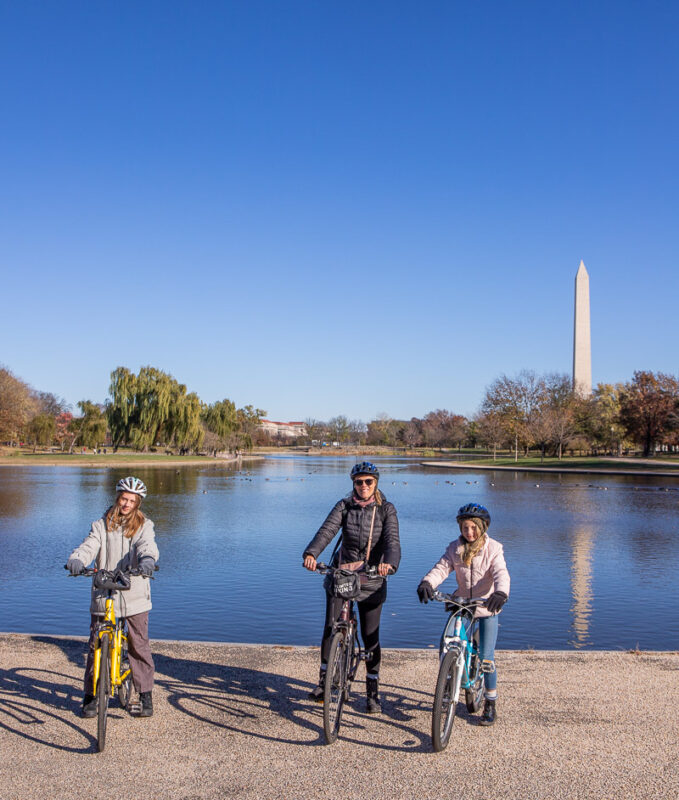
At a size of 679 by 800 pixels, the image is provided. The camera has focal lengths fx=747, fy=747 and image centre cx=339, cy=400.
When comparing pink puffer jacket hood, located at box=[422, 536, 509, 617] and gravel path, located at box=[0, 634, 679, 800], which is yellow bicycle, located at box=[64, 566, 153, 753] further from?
pink puffer jacket hood, located at box=[422, 536, 509, 617]

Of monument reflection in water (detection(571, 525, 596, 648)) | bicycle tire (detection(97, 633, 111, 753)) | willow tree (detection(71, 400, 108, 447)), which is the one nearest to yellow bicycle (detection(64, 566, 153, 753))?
bicycle tire (detection(97, 633, 111, 753))

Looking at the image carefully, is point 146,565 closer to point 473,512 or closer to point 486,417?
point 473,512

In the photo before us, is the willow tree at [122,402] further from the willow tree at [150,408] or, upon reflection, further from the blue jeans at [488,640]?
the blue jeans at [488,640]

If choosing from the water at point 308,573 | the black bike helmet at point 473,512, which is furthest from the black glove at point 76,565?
the water at point 308,573

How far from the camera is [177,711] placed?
5395mm

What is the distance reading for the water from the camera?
10.6 m

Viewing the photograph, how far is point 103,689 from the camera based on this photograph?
4.70m

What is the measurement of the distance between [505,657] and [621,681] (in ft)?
3.64

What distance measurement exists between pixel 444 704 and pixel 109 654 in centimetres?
222

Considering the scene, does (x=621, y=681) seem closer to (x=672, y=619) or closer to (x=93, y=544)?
(x=93, y=544)

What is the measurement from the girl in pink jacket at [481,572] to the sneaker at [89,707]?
8.08ft

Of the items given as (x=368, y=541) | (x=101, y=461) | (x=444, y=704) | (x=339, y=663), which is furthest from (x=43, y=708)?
(x=101, y=461)

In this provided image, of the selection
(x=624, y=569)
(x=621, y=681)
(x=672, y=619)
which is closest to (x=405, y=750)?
(x=621, y=681)

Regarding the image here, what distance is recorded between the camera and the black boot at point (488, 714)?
5199 millimetres
